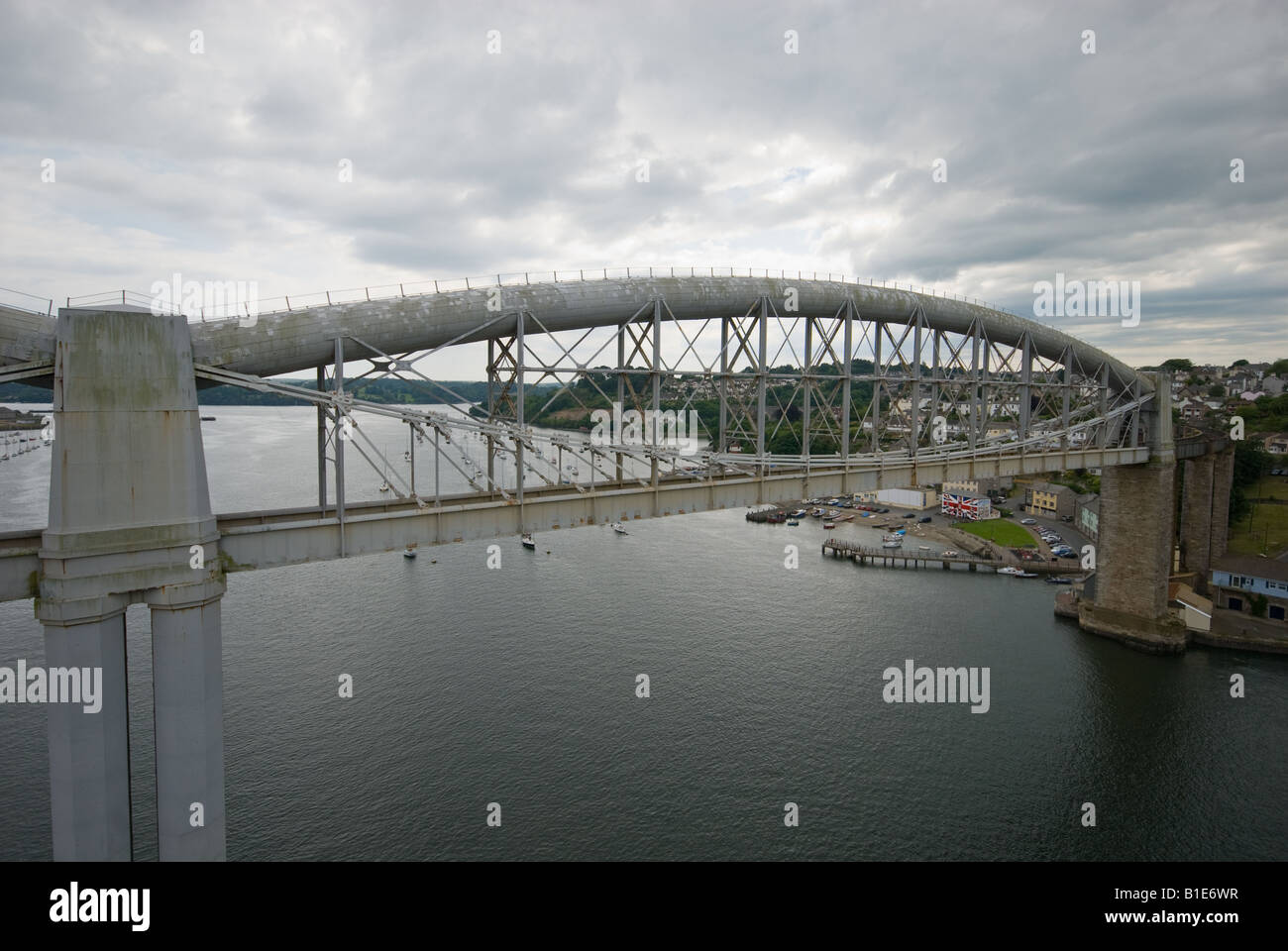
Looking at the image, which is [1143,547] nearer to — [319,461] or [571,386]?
[571,386]

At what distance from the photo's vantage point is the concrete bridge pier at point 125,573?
330 inches

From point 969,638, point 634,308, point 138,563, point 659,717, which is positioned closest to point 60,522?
point 138,563

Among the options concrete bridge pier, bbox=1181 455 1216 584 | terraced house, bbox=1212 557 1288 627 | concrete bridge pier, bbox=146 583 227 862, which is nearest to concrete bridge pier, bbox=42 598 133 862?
concrete bridge pier, bbox=146 583 227 862

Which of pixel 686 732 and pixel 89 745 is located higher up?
pixel 89 745

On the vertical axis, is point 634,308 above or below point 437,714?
above

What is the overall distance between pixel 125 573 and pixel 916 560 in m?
39.6

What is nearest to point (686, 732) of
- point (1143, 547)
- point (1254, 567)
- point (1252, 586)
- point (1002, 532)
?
point (1143, 547)

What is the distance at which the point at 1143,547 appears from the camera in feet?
92.9

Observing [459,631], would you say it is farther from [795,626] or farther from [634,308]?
[634,308]

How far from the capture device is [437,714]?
2095cm

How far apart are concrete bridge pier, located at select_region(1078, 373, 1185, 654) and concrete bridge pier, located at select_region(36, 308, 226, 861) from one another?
30.4m

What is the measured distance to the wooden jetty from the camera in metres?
39.1

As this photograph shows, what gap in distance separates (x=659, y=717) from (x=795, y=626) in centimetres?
992

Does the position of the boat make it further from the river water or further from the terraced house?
the terraced house
